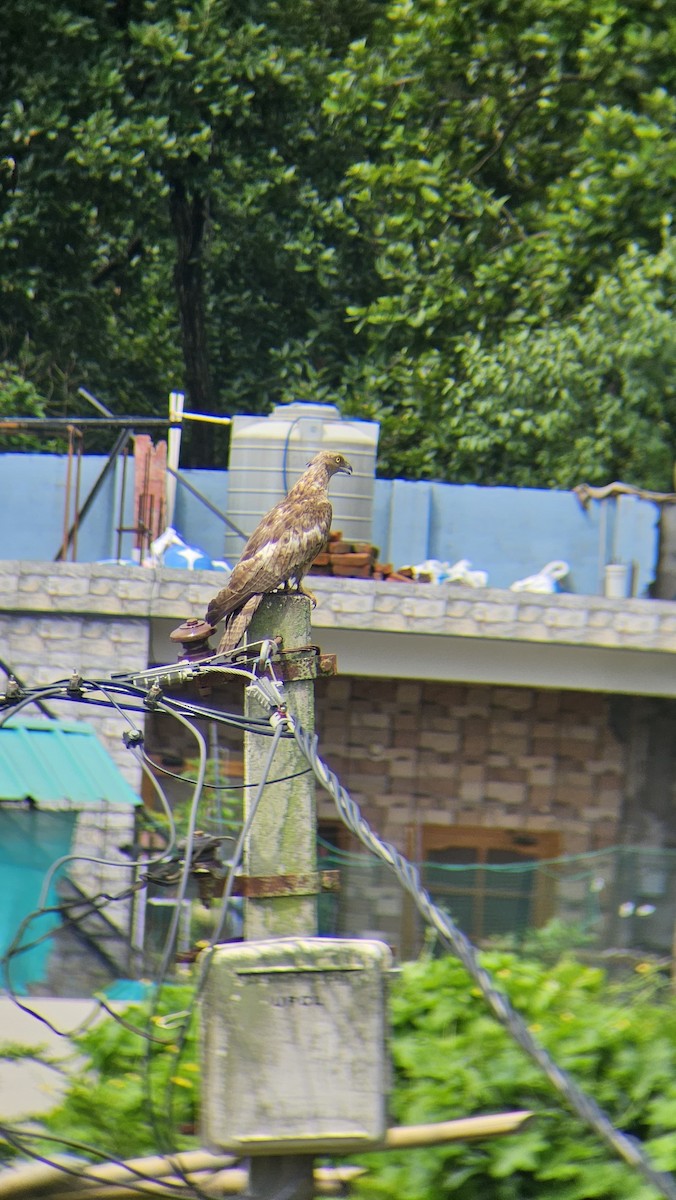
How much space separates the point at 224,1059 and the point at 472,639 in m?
8.04

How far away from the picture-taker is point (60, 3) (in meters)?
19.7

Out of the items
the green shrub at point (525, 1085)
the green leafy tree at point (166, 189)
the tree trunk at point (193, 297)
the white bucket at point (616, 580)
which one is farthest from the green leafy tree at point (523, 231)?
the green shrub at point (525, 1085)

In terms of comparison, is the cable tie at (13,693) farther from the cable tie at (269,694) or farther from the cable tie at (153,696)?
the cable tie at (269,694)

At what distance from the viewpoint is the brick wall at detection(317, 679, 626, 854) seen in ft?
41.2

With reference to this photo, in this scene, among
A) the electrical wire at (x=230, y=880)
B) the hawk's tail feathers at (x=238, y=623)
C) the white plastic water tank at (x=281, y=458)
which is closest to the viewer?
the electrical wire at (x=230, y=880)

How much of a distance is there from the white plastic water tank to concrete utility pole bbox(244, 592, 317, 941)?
Answer: 9.10 m

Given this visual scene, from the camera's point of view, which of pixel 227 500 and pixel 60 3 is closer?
pixel 227 500

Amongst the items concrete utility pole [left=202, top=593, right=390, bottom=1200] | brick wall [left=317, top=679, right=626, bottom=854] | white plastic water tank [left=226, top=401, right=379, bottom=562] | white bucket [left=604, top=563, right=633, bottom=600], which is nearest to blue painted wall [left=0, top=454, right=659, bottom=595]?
white plastic water tank [left=226, top=401, right=379, bottom=562]

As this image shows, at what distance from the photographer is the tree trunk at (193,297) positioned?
2197 centimetres

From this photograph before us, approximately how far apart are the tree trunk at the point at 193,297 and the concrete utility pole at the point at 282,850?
1833cm

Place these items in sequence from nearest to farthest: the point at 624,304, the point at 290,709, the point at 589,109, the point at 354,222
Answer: the point at 290,709, the point at 624,304, the point at 589,109, the point at 354,222

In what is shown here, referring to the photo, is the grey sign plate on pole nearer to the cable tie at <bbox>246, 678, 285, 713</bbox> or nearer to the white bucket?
the cable tie at <bbox>246, 678, 285, 713</bbox>

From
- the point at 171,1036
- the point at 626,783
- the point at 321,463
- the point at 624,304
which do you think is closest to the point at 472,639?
the point at 626,783

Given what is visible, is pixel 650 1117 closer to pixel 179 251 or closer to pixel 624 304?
pixel 624 304
